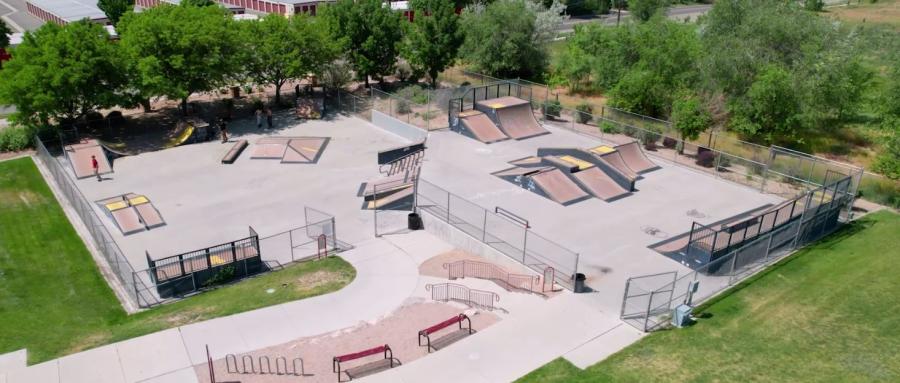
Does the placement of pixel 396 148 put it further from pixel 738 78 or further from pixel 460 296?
pixel 738 78

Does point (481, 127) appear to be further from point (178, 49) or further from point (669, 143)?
point (178, 49)

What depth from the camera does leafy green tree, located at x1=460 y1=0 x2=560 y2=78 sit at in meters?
48.9

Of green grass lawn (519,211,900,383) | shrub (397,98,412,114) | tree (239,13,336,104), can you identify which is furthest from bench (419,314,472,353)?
tree (239,13,336,104)

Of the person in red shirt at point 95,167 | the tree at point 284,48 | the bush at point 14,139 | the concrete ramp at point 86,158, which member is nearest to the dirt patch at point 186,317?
the person in red shirt at point 95,167

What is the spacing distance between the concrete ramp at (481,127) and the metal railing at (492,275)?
1476cm

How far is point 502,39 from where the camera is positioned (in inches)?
1938

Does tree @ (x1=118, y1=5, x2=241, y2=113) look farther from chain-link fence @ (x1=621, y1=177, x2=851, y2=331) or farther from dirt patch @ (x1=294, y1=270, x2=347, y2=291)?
chain-link fence @ (x1=621, y1=177, x2=851, y2=331)

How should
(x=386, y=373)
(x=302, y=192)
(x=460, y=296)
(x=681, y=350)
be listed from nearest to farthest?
1. (x=386, y=373)
2. (x=681, y=350)
3. (x=460, y=296)
4. (x=302, y=192)

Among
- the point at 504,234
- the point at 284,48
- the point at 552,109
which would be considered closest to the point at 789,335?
the point at 504,234

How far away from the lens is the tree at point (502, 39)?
160 ft

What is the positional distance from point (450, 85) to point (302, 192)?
76.6 feet

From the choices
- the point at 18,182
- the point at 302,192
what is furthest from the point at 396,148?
the point at 18,182

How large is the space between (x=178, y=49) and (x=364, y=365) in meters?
26.3

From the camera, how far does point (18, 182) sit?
30.5 metres
